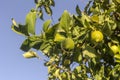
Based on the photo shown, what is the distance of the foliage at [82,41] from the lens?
2.29 metres

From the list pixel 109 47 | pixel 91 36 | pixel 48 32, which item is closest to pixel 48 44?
pixel 48 32

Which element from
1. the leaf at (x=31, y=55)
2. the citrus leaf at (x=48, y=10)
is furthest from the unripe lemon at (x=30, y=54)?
the citrus leaf at (x=48, y=10)

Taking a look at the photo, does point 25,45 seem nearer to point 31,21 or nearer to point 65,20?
point 31,21

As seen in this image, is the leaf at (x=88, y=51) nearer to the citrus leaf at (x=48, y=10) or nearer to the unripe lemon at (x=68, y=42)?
the unripe lemon at (x=68, y=42)

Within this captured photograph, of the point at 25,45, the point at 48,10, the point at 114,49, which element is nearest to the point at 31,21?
the point at 25,45

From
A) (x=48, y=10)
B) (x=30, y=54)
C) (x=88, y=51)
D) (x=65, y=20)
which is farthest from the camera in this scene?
(x=48, y=10)

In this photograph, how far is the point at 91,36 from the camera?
2438 millimetres

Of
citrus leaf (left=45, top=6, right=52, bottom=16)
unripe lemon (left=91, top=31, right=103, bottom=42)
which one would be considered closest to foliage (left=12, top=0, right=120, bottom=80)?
unripe lemon (left=91, top=31, right=103, bottom=42)

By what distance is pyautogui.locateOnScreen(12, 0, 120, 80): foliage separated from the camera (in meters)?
2.29

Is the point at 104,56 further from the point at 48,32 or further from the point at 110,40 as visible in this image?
the point at 48,32

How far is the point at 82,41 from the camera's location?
256 centimetres

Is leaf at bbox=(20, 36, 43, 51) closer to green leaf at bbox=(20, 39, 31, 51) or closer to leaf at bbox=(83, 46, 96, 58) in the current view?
green leaf at bbox=(20, 39, 31, 51)

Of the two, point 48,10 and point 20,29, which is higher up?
point 48,10

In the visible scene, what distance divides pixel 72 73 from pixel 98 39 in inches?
30.3
